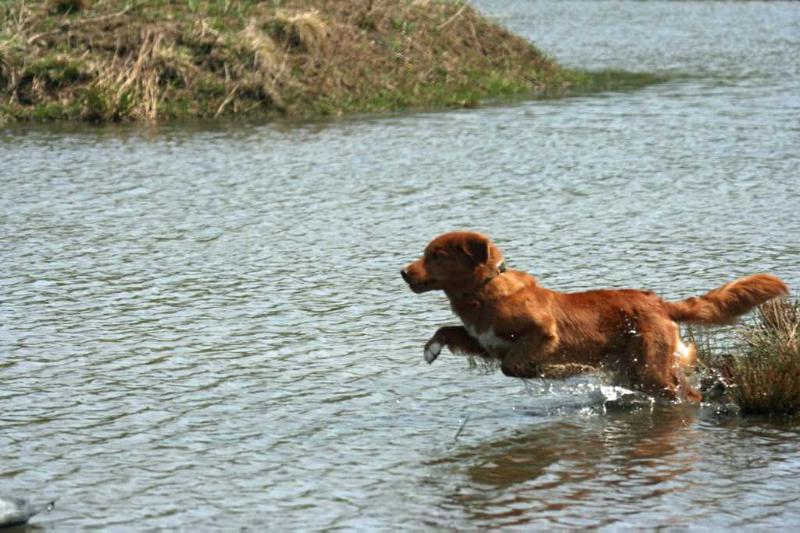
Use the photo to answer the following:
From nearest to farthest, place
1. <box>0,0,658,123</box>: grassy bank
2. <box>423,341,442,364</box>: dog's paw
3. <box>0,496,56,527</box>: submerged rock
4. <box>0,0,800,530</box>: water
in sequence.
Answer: <box>0,496,56,527</box>: submerged rock < <box>0,0,800,530</box>: water < <box>423,341,442,364</box>: dog's paw < <box>0,0,658,123</box>: grassy bank

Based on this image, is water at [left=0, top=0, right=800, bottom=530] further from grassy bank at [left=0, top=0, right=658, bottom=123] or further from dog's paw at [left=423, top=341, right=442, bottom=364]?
grassy bank at [left=0, top=0, right=658, bottom=123]

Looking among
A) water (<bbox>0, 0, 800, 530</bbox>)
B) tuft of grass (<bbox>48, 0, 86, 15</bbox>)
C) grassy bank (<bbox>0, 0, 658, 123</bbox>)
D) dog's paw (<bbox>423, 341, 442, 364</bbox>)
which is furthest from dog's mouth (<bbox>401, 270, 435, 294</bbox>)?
tuft of grass (<bbox>48, 0, 86, 15</bbox>)

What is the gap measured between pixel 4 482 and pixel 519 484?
8.94 feet

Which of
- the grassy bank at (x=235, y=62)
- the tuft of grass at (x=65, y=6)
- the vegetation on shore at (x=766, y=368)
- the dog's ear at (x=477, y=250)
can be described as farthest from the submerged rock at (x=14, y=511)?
the tuft of grass at (x=65, y=6)

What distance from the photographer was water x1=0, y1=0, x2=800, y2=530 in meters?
7.47

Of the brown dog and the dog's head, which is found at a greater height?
the dog's head

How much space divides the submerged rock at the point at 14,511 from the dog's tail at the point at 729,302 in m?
4.22

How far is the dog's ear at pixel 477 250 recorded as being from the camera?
8.78 m

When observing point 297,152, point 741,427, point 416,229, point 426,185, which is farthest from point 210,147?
point 741,427

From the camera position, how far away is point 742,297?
893 centimetres

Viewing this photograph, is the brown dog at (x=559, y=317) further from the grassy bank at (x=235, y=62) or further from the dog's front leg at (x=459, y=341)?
the grassy bank at (x=235, y=62)


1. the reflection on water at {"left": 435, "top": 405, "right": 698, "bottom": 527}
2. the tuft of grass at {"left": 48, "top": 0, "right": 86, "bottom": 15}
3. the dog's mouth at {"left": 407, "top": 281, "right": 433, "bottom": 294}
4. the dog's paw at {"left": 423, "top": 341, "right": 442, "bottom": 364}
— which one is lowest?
the reflection on water at {"left": 435, "top": 405, "right": 698, "bottom": 527}

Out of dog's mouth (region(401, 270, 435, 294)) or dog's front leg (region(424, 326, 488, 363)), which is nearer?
dog's mouth (region(401, 270, 435, 294))

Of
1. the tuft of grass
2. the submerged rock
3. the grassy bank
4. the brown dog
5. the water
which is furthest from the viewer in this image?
the tuft of grass
